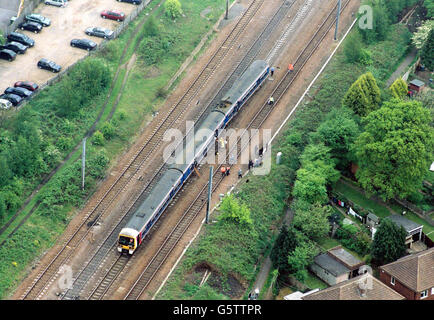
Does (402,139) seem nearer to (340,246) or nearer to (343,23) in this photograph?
(340,246)

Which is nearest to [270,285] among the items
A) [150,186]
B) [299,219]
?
[299,219]

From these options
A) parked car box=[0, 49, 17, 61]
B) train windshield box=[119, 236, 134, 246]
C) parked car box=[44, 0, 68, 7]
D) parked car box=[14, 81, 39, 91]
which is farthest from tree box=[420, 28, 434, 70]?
parked car box=[0, 49, 17, 61]

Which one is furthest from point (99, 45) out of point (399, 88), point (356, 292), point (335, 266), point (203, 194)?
point (356, 292)

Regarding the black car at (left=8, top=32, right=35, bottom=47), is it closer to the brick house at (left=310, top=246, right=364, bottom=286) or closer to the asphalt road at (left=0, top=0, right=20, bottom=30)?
the asphalt road at (left=0, top=0, right=20, bottom=30)

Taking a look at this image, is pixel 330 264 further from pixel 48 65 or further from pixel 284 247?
pixel 48 65

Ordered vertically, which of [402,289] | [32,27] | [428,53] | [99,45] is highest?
[428,53]
